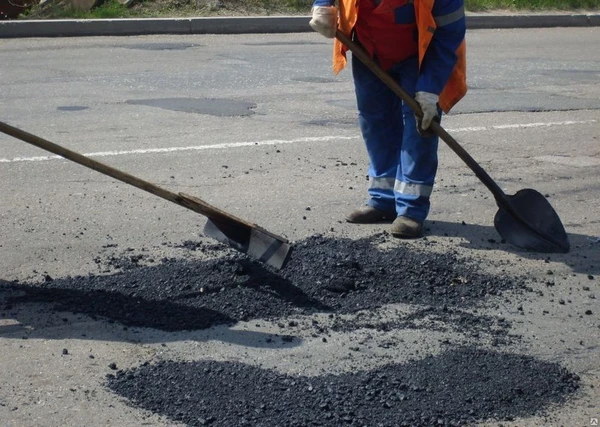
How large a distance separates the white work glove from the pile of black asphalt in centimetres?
111

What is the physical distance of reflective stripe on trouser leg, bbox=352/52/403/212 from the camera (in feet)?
18.6

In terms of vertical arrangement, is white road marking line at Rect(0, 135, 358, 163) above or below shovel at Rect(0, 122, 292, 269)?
below

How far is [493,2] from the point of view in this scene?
57.2ft

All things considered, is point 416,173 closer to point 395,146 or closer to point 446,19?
point 395,146

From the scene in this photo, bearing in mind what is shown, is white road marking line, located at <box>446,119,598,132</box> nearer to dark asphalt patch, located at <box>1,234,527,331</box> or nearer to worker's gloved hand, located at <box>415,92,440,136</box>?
worker's gloved hand, located at <box>415,92,440,136</box>

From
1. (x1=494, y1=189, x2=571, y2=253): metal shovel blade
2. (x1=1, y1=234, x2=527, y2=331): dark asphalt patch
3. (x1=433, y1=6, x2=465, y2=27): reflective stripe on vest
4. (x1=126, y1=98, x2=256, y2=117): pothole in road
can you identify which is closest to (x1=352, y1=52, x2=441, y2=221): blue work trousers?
(x1=433, y1=6, x2=465, y2=27): reflective stripe on vest

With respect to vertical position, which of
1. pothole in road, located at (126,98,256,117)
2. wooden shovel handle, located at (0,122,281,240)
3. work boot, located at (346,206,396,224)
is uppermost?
wooden shovel handle, located at (0,122,281,240)

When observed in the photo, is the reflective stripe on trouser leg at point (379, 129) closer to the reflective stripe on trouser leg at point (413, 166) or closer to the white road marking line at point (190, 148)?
the reflective stripe on trouser leg at point (413, 166)

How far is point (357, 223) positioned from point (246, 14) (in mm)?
9681

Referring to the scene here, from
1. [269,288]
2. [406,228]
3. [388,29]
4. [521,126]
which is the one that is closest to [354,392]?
[269,288]

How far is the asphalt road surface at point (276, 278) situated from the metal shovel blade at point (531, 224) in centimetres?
8

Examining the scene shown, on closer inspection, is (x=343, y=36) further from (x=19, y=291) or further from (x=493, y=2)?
(x=493, y=2)

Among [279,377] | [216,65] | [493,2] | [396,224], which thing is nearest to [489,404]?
[279,377]

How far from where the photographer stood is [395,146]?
588 centimetres
